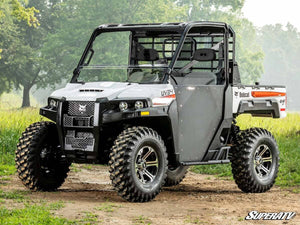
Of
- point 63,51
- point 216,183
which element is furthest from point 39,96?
point 216,183

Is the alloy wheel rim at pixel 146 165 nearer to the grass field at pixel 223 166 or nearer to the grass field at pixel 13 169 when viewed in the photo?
the grass field at pixel 13 169

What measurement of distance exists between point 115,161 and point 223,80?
263cm

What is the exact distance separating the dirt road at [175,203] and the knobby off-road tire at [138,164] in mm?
179

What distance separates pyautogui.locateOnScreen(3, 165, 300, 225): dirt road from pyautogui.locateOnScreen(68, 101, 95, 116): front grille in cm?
116

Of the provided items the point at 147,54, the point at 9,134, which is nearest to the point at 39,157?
the point at 147,54

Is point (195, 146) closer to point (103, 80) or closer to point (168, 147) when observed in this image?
point (168, 147)

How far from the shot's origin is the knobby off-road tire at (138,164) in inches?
343

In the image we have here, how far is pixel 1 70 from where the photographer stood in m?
52.6

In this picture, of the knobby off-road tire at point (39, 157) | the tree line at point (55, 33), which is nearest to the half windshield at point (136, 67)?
the knobby off-road tire at point (39, 157)

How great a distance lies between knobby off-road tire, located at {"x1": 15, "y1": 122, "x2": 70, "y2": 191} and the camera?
9648mm

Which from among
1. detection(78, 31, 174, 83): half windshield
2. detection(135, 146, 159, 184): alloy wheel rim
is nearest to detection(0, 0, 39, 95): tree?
detection(78, 31, 174, 83): half windshield

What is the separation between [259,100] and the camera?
11172mm

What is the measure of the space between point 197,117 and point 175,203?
141 centimetres

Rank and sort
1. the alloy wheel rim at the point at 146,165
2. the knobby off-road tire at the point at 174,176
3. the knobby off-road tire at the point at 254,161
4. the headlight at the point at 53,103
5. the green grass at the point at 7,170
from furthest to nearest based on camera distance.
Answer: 1. the green grass at the point at 7,170
2. the knobby off-road tire at the point at 174,176
3. the knobby off-road tire at the point at 254,161
4. the headlight at the point at 53,103
5. the alloy wheel rim at the point at 146,165
